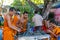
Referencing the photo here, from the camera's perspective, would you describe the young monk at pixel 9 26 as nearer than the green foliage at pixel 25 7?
Yes

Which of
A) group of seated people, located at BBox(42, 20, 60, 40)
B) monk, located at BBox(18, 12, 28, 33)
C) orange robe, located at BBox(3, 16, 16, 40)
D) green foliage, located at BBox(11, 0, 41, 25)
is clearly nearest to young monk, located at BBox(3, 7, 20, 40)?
orange robe, located at BBox(3, 16, 16, 40)

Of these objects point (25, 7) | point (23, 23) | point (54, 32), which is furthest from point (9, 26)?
point (25, 7)

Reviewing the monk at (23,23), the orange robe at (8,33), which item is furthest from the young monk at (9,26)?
the monk at (23,23)

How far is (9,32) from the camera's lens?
349 centimetres

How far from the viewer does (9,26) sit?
3422 mm

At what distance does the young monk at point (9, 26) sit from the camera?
340cm

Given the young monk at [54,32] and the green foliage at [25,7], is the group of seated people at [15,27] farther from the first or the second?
the green foliage at [25,7]

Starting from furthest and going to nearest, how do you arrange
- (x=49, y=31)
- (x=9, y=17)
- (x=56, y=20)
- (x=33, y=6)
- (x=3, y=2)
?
(x=3, y=2) < (x=33, y=6) < (x=56, y=20) < (x=49, y=31) < (x=9, y=17)

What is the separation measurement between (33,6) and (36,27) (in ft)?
4.22

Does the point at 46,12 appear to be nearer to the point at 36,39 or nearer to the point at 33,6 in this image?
the point at 33,6

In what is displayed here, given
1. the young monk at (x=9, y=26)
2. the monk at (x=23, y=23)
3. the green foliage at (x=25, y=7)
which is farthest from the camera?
the green foliage at (x=25, y=7)

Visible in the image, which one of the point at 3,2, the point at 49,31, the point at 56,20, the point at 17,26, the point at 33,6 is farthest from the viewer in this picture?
the point at 3,2

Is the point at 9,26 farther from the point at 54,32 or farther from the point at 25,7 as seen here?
the point at 25,7

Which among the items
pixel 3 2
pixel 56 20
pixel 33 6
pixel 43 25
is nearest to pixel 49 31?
pixel 43 25
